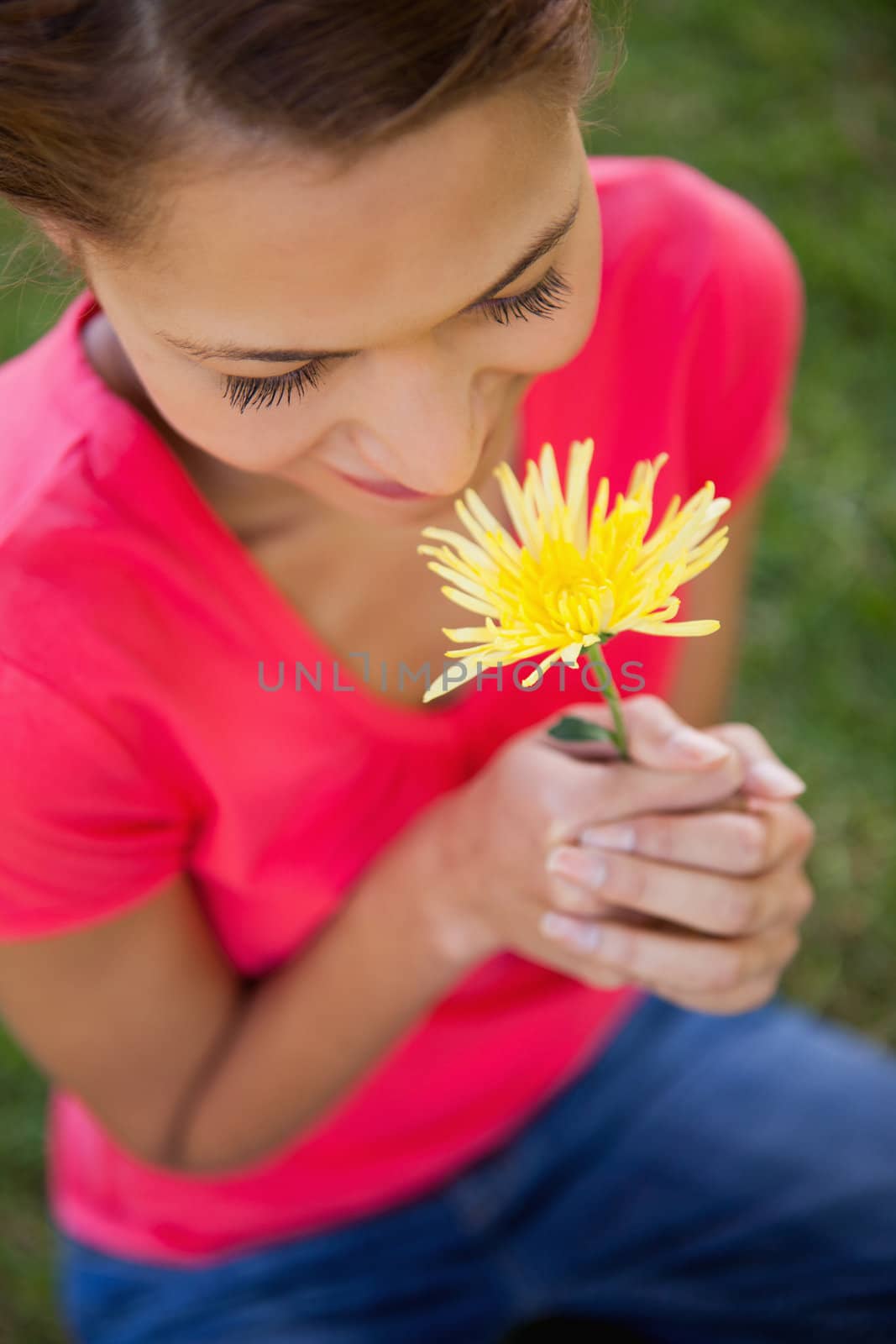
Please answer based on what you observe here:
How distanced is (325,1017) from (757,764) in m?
0.43

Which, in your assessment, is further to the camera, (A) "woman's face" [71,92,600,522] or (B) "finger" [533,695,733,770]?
(B) "finger" [533,695,733,770]

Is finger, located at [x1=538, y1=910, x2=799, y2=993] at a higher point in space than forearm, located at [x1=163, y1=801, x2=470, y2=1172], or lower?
higher

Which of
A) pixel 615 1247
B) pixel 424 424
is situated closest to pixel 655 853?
pixel 424 424

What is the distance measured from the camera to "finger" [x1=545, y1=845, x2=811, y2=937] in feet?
2.41

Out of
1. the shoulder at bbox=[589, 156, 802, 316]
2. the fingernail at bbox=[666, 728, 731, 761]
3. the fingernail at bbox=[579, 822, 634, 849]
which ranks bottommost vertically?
the fingernail at bbox=[579, 822, 634, 849]

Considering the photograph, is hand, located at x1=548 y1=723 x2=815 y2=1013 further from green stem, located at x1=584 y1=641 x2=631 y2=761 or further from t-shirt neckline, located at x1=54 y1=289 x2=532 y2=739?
t-shirt neckline, located at x1=54 y1=289 x2=532 y2=739

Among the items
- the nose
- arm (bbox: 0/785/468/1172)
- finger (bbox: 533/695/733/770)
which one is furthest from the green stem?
arm (bbox: 0/785/468/1172)

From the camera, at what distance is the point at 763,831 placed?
749 mm

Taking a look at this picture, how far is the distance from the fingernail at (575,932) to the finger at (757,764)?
0.41 feet

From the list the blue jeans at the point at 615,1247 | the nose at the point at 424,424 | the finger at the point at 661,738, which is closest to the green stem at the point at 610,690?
the finger at the point at 661,738

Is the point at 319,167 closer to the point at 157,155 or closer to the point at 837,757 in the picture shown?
the point at 157,155

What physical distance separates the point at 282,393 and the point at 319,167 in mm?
118

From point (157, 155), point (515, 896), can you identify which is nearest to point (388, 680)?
point (515, 896)

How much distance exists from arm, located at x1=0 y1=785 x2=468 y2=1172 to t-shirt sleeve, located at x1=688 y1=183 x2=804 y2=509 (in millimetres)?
410
